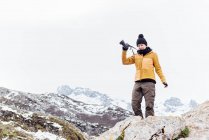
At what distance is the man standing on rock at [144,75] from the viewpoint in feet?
57.2

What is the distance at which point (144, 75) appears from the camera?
17609 mm

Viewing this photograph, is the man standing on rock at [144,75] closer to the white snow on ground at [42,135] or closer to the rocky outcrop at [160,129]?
the rocky outcrop at [160,129]

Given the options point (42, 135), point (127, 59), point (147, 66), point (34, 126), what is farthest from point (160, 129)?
point (34, 126)

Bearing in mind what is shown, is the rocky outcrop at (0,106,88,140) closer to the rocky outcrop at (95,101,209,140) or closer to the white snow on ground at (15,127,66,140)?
the white snow on ground at (15,127,66,140)

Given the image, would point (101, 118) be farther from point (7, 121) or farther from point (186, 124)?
point (186, 124)

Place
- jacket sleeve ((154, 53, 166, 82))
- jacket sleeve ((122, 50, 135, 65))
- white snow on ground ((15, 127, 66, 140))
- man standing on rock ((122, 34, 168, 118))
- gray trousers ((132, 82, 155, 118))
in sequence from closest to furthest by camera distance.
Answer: gray trousers ((132, 82, 155, 118)) → man standing on rock ((122, 34, 168, 118)) → jacket sleeve ((154, 53, 166, 82)) → jacket sleeve ((122, 50, 135, 65)) → white snow on ground ((15, 127, 66, 140))

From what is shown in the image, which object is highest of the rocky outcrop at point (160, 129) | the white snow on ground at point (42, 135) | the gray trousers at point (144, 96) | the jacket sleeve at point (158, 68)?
the jacket sleeve at point (158, 68)

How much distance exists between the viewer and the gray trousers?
56.6 ft

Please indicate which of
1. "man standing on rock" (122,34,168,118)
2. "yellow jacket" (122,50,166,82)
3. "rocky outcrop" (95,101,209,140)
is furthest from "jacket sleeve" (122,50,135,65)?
"rocky outcrop" (95,101,209,140)

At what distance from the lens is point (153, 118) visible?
15.2 m

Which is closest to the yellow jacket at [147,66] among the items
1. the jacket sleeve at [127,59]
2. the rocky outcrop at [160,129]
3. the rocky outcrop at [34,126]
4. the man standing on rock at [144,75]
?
the man standing on rock at [144,75]

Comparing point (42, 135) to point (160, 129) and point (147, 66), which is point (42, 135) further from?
point (160, 129)

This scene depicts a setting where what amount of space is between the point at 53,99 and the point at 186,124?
11350cm

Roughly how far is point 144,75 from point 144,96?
0.77m
